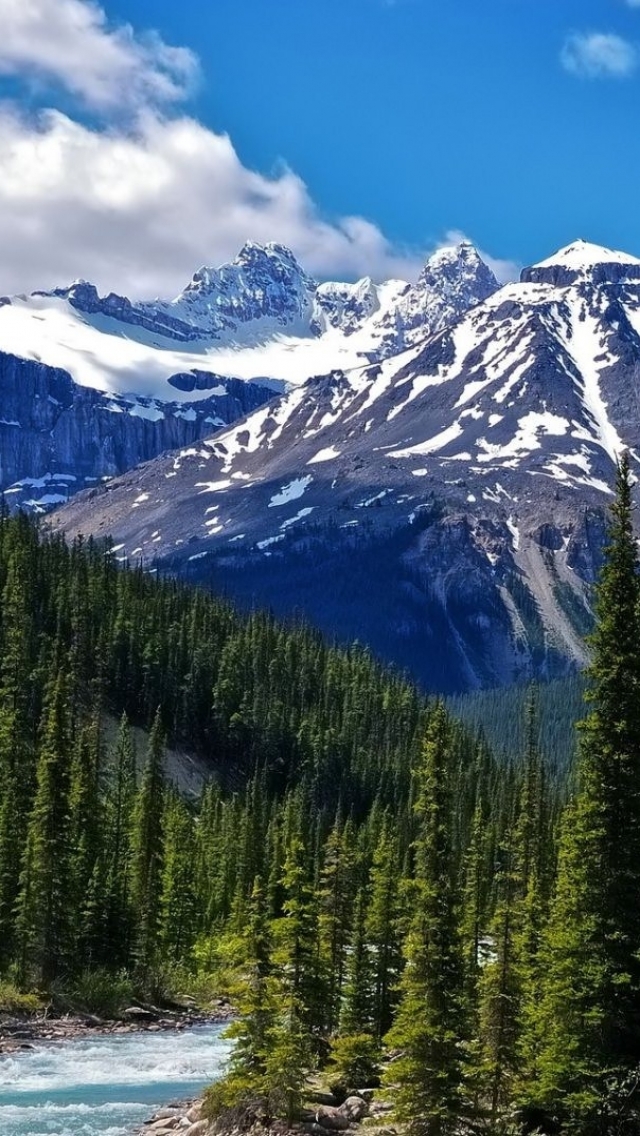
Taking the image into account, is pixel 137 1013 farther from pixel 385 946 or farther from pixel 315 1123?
pixel 315 1123

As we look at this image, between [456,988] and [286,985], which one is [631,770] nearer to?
[456,988]

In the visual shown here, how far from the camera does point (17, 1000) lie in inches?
2596

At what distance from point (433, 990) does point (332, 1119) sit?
823cm

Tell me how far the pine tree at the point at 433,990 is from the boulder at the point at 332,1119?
4.79 meters

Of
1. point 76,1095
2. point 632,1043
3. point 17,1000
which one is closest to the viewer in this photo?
point 632,1043

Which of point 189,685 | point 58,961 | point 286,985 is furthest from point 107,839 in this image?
point 189,685

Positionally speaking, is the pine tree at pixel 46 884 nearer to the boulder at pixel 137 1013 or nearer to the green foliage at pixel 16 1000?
the green foliage at pixel 16 1000

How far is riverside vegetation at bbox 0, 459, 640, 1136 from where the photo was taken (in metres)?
34.3

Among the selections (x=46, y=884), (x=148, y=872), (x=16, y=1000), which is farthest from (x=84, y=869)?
(x=16, y=1000)

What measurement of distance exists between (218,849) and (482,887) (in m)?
30.4

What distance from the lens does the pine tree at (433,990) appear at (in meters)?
34.3

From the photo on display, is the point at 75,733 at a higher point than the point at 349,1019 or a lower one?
higher


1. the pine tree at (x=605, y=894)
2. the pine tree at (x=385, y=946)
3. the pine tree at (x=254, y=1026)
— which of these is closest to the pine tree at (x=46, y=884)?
the pine tree at (x=385, y=946)

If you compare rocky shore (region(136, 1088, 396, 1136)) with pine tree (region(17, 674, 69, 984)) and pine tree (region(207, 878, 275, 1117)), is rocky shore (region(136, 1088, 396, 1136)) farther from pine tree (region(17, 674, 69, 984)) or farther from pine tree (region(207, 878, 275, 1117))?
pine tree (region(17, 674, 69, 984))
